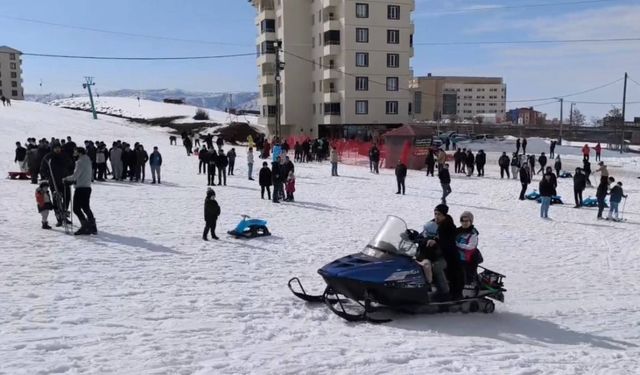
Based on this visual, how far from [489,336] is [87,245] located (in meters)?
7.67

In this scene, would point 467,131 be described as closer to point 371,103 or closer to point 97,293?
point 371,103

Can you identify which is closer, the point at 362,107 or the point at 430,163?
the point at 430,163

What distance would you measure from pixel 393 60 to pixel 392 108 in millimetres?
4782

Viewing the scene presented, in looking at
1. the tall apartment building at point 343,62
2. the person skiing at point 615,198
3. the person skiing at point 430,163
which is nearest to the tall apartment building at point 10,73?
the tall apartment building at point 343,62

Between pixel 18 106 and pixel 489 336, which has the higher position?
pixel 18 106

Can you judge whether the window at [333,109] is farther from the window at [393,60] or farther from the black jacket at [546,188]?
the black jacket at [546,188]

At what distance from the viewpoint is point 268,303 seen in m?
7.93

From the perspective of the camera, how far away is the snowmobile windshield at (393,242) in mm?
7598

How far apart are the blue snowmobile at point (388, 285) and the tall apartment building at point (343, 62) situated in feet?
158

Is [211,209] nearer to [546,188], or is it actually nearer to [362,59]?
[546,188]

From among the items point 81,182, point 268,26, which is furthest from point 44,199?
point 268,26

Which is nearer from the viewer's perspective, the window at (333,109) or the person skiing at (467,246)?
the person skiing at (467,246)

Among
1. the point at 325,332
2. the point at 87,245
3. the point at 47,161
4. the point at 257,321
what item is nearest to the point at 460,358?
the point at 325,332

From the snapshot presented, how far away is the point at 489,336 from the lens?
7074 mm
